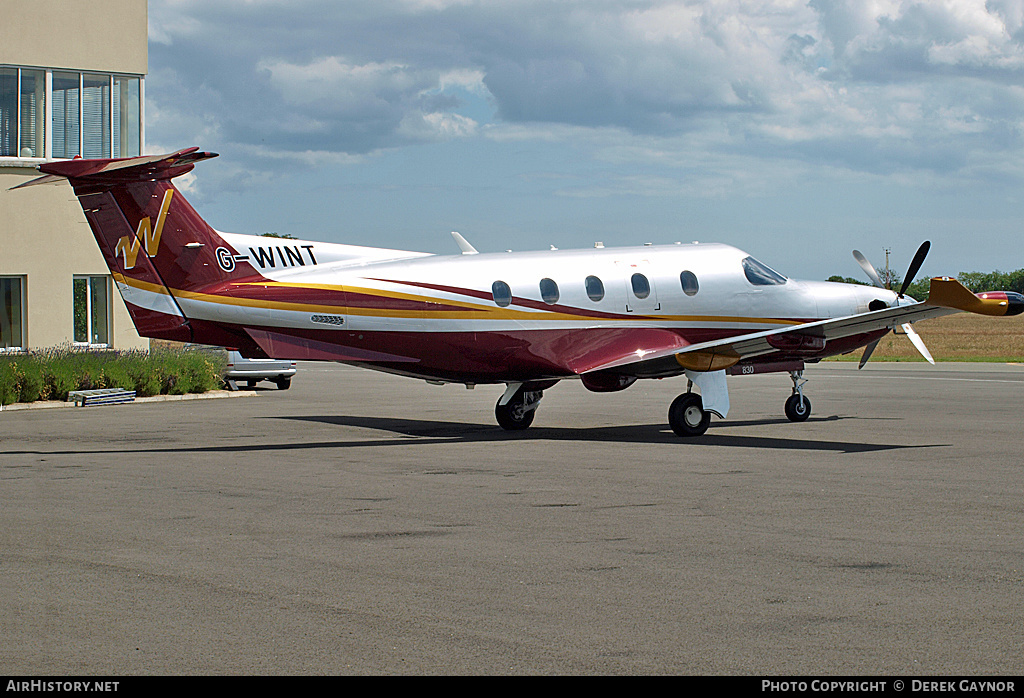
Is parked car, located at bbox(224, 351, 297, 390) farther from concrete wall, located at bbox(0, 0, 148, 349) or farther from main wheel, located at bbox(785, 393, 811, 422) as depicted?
main wheel, located at bbox(785, 393, 811, 422)

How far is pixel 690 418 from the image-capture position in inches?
731

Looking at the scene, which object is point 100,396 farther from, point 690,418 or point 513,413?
point 690,418

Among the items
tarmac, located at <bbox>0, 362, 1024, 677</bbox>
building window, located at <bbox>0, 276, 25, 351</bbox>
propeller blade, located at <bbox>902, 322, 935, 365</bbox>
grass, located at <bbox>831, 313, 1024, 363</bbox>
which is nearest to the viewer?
tarmac, located at <bbox>0, 362, 1024, 677</bbox>

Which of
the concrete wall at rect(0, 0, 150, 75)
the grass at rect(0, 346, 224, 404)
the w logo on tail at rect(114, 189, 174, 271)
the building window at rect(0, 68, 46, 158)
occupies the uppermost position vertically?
the concrete wall at rect(0, 0, 150, 75)

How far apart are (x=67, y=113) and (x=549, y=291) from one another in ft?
63.5

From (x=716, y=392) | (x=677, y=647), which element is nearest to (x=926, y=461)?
(x=716, y=392)

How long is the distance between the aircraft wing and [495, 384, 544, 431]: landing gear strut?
175cm

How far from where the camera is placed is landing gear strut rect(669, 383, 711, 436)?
730 inches

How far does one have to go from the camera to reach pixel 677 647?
620 centimetres

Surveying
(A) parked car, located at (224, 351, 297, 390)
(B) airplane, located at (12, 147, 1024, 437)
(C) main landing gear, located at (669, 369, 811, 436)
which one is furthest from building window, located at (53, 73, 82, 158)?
(C) main landing gear, located at (669, 369, 811, 436)

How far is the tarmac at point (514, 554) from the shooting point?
615cm

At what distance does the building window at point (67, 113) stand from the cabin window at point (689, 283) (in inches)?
753
